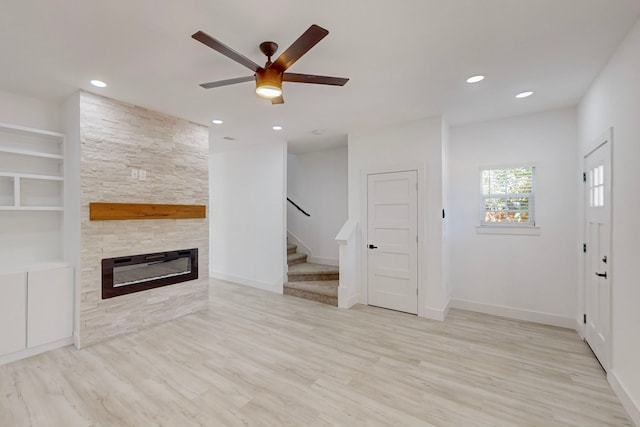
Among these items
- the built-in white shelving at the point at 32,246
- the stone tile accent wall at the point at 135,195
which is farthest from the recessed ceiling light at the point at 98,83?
the built-in white shelving at the point at 32,246

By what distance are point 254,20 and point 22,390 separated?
3.50 m

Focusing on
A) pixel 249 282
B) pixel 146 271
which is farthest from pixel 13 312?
pixel 249 282

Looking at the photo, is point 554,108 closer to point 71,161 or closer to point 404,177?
point 404,177

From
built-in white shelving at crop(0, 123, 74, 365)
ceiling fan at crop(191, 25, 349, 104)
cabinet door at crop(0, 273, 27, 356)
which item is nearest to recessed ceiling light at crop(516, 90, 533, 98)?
ceiling fan at crop(191, 25, 349, 104)

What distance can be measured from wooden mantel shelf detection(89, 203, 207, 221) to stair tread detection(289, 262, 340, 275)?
202 cm

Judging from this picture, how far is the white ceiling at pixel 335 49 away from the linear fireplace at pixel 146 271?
1.93m

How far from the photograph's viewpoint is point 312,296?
4.71 metres

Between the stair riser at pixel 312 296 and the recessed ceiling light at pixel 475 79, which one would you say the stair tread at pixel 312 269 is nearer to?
the stair riser at pixel 312 296

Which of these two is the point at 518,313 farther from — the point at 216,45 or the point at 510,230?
the point at 216,45

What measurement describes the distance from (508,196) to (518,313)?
64.7 inches

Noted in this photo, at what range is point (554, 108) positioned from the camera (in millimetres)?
3641

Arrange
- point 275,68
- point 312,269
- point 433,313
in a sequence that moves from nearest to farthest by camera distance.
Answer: point 275,68
point 433,313
point 312,269

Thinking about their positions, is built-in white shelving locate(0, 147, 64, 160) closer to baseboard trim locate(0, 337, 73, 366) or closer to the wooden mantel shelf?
the wooden mantel shelf

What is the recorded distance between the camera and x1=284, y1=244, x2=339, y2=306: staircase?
4610 millimetres
